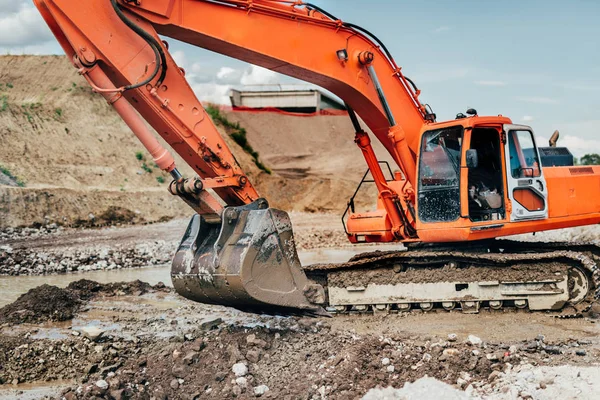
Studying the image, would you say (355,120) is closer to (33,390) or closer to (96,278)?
(33,390)

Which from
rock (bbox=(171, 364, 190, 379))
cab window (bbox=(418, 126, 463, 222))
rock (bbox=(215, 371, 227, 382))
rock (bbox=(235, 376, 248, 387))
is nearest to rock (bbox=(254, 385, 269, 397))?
rock (bbox=(235, 376, 248, 387))

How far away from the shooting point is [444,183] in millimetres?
8375

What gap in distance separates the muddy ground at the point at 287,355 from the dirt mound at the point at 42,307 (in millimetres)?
20

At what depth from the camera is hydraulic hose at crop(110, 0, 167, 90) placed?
22.7 ft

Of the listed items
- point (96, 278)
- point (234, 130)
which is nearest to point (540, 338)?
point (96, 278)

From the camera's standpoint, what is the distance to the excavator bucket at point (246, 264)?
700 centimetres

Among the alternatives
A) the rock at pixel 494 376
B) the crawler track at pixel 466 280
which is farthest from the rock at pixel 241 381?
the crawler track at pixel 466 280

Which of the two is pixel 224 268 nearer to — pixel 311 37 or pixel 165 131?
pixel 165 131

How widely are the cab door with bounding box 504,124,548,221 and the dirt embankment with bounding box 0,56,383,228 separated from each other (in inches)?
666

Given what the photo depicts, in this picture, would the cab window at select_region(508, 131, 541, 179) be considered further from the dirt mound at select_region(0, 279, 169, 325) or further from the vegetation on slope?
the vegetation on slope

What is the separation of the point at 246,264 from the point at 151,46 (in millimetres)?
2449

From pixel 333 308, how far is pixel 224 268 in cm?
246

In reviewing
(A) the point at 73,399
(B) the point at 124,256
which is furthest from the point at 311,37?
(B) the point at 124,256

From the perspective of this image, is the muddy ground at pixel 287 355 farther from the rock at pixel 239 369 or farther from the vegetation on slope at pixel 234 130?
the vegetation on slope at pixel 234 130
